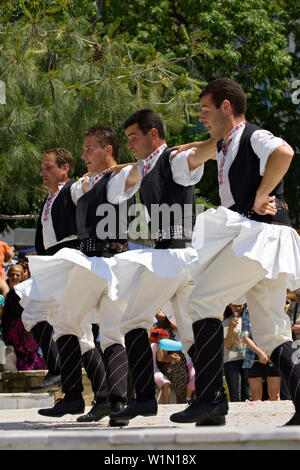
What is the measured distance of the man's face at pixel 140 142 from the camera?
19.6 feet

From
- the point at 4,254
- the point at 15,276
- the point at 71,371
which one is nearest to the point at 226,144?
the point at 71,371

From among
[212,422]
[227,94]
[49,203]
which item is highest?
[227,94]

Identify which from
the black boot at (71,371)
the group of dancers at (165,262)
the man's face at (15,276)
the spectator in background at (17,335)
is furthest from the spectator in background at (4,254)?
the black boot at (71,371)

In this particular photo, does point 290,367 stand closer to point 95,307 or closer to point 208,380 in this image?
point 208,380

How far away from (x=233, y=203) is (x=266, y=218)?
262mm

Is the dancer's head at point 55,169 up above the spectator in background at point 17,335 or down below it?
above

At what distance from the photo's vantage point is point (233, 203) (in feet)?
17.2

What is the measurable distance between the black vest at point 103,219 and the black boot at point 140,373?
791 millimetres

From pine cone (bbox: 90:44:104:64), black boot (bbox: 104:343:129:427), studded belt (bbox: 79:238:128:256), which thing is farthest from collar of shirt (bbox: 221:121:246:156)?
pine cone (bbox: 90:44:104:64)

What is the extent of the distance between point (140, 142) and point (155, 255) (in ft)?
2.79

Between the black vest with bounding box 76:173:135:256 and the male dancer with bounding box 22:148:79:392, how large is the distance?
28.4 inches

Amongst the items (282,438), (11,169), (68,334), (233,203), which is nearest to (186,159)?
(233,203)

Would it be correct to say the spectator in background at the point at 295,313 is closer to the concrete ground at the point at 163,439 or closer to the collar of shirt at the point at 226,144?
the collar of shirt at the point at 226,144

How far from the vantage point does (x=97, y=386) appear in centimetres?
627
